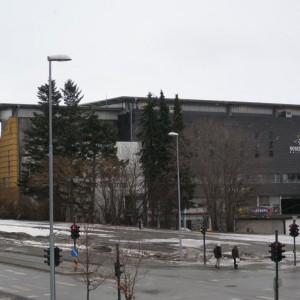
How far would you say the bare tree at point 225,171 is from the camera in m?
68.6

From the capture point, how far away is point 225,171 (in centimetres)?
6856

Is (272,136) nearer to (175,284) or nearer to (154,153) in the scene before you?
(154,153)

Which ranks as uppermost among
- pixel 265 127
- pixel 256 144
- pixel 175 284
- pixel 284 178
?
pixel 265 127

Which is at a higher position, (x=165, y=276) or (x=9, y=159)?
(x=9, y=159)

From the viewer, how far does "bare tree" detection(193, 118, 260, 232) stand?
6856cm

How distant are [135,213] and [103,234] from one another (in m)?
16.8

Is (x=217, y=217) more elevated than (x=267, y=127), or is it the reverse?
(x=267, y=127)

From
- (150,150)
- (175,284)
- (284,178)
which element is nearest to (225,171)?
(150,150)

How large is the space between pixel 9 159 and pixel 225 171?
39541mm

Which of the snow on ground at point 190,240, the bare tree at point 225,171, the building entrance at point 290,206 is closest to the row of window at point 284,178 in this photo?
the building entrance at point 290,206

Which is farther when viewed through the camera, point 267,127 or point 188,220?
point 267,127

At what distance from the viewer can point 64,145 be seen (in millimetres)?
78188

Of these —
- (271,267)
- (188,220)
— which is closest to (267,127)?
(188,220)

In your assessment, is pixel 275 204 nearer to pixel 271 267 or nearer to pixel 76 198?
pixel 76 198
